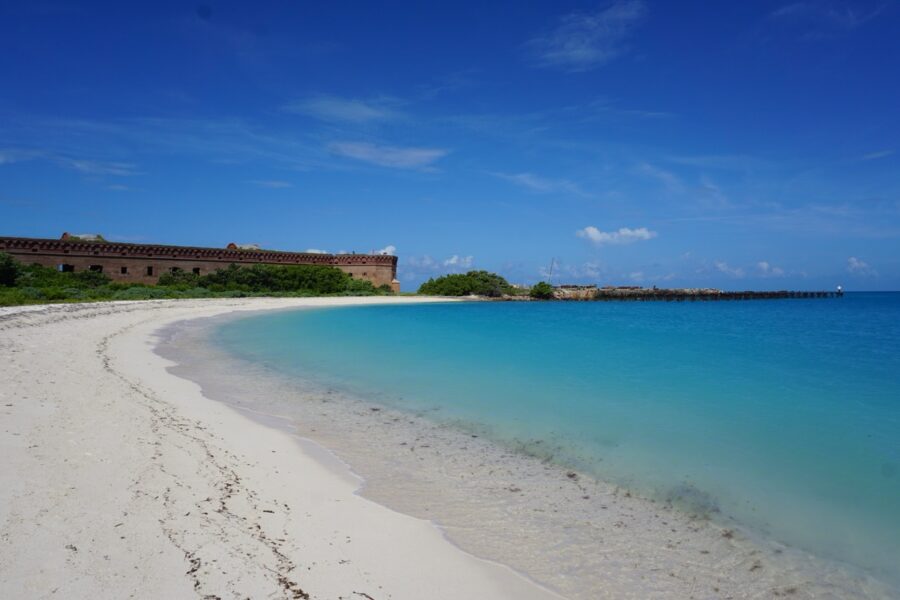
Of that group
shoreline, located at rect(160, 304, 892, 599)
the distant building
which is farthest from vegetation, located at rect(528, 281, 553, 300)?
shoreline, located at rect(160, 304, 892, 599)

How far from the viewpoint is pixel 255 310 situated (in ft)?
100

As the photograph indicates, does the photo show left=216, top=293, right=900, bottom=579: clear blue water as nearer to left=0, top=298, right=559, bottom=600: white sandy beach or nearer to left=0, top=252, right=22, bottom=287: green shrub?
left=0, top=298, right=559, bottom=600: white sandy beach

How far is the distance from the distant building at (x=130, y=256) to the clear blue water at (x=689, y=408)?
91.4 ft

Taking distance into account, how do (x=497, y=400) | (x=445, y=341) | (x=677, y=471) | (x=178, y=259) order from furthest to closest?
(x=178, y=259) → (x=445, y=341) → (x=497, y=400) → (x=677, y=471)

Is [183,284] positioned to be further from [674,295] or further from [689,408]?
[674,295]

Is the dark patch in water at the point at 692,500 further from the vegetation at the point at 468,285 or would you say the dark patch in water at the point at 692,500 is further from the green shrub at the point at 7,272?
the vegetation at the point at 468,285

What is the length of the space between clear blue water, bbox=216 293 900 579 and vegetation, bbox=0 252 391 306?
1517 centimetres

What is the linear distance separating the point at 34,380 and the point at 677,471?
27.2 ft

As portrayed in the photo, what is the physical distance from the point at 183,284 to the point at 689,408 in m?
40.2

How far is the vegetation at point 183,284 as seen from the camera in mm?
27547

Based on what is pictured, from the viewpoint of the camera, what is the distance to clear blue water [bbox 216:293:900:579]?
16.1 ft

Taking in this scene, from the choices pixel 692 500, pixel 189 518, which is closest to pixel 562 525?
pixel 692 500

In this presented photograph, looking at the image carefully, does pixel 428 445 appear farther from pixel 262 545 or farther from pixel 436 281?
Result: pixel 436 281

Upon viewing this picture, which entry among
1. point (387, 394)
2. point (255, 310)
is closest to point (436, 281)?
point (255, 310)
